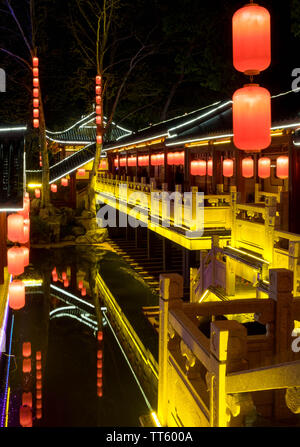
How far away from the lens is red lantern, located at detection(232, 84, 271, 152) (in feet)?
24.7

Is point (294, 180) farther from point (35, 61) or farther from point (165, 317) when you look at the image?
point (35, 61)

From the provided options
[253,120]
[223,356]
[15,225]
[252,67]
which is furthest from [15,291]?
[223,356]

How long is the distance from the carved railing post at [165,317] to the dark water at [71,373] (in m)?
3.67

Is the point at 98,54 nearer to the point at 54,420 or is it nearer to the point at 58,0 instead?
the point at 58,0

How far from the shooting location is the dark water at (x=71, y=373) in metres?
8.53

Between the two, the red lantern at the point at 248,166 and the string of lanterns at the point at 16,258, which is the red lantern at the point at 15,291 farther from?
the red lantern at the point at 248,166

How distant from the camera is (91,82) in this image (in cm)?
2798

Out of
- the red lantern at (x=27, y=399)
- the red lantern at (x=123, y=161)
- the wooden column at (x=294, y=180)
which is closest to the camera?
the red lantern at (x=27, y=399)

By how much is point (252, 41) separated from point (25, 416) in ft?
22.9

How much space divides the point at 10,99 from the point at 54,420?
1012 inches

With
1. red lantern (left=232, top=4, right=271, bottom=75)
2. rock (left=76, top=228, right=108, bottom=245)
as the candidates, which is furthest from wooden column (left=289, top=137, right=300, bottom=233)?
rock (left=76, top=228, right=108, bottom=245)

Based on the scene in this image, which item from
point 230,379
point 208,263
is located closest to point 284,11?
point 208,263

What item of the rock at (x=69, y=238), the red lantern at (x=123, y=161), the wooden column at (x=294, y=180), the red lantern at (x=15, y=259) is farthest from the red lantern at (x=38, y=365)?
the red lantern at (x=123, y=161)

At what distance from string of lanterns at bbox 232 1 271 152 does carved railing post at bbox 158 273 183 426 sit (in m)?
3.52
